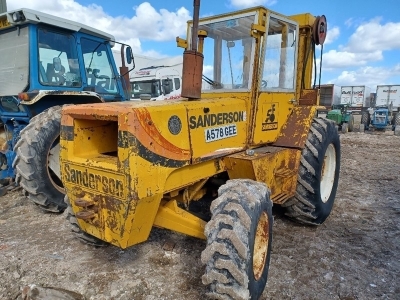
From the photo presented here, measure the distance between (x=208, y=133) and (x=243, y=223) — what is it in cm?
88

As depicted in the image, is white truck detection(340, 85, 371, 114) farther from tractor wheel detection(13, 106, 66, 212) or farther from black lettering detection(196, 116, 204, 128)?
black lettering detection(196, 116, 204, 128)

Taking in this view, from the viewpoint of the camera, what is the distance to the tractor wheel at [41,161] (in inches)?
171

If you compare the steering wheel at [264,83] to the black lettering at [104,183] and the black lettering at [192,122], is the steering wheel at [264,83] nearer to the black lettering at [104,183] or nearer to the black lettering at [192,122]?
the black lettering at [192,122]

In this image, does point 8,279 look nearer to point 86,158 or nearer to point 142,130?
point 86,158

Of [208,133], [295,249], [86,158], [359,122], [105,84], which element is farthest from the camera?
[359,122]

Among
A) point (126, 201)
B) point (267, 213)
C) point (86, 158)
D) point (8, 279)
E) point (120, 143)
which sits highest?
point (120, 143)

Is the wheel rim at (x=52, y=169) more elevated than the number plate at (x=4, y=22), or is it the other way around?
the number plate at (x=4, y=22)

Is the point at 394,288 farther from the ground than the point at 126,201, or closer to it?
closer to it

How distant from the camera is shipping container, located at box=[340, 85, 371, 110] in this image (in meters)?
24.3

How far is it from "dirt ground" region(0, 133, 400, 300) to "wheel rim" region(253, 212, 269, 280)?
11.3 inches

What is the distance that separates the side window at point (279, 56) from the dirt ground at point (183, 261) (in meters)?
1.76

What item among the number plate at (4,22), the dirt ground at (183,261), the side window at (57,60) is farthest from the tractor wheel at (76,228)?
the number plate at (4,22)

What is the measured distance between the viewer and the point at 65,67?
5359 mm

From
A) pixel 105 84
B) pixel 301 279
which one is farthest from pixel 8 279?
pixel 105 84
